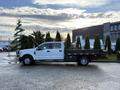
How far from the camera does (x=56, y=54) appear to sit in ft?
80.6

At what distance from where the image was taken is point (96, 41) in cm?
4628

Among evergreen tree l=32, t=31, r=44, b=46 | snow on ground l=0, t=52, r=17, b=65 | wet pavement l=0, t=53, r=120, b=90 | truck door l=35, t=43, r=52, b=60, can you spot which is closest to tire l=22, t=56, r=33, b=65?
truck door l=35, t=43, r=52, b=60

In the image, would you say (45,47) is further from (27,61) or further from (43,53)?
(27,61)

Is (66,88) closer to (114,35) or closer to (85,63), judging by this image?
(85,63)

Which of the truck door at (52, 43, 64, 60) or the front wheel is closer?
the front wheel

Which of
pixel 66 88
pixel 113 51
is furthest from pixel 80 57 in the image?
pixel 113 51

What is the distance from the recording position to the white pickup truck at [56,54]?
2420 centimetres

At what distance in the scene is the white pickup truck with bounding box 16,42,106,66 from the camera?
2420 cm

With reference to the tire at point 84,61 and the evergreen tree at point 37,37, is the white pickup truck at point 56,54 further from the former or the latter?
the evergreen tree at point 37,37

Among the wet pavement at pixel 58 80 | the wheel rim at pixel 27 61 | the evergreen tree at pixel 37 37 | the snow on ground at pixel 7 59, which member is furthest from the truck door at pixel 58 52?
the evergreen tree at pixel 37 37

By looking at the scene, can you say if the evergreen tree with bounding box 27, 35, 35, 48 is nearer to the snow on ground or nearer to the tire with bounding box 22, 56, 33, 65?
the snow on ground

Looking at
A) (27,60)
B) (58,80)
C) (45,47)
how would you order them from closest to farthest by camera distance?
(58,80)
(27,60)
(45,47)

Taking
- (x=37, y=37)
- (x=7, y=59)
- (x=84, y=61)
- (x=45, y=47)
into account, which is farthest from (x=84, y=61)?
(x=37, y=37)

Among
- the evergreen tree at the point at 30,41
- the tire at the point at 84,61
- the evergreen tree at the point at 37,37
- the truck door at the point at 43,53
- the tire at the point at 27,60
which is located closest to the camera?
the tire at the point at 84,61
